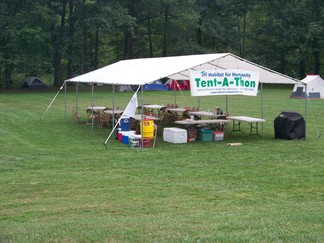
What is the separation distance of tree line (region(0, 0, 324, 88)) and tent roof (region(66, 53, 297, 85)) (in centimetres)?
2222

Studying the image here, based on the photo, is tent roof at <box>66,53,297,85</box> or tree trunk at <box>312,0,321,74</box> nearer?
tent roof at <box>66,53,297,85</box>

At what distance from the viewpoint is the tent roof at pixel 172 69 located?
1316 cm

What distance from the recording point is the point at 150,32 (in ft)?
152

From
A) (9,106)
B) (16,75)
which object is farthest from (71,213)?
(16,75)

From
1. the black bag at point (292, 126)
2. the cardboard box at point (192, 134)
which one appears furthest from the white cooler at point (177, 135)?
the black bag at point (292, 126)

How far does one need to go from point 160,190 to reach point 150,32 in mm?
38940

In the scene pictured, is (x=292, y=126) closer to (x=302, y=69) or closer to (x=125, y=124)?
(x=125, y=124)

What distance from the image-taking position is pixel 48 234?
16.3ft

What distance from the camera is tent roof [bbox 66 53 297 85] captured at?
43.2 ft

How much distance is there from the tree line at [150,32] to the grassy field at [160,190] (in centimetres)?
2487

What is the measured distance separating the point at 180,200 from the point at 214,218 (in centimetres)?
156

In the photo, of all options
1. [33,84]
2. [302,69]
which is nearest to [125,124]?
[33,84]

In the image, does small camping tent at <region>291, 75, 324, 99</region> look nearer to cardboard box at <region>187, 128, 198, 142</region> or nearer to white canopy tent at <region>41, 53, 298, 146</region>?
white canopy tent at <region>41, 53, 298, 146</region>

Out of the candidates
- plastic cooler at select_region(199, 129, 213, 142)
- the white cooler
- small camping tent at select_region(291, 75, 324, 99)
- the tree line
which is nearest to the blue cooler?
the white cooler
